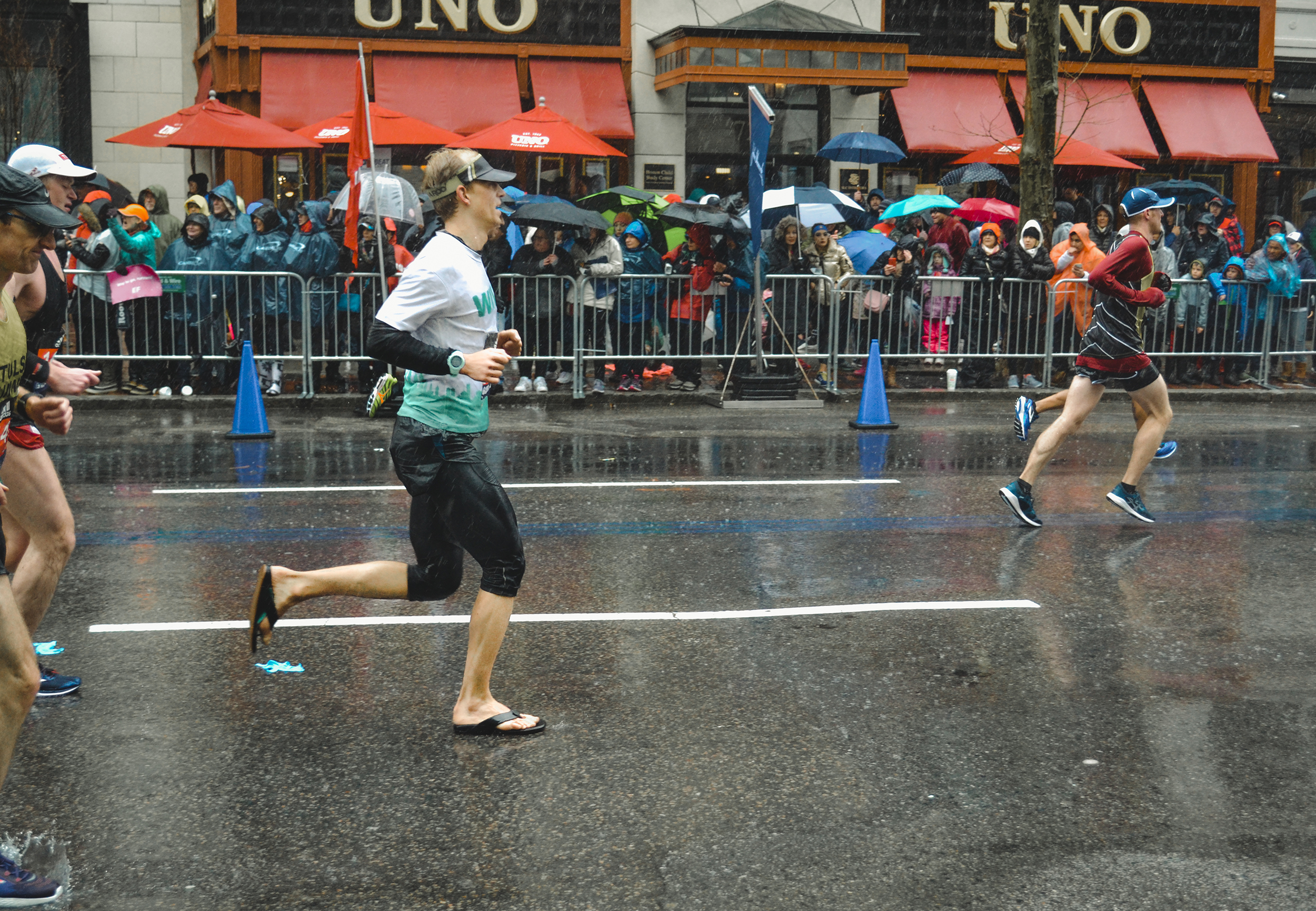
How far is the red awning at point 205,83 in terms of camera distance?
2209 centimetres

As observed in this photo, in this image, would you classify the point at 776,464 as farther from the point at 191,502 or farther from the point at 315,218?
the point at 315,218

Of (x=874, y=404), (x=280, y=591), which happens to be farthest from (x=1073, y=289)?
(x=280, y=591)

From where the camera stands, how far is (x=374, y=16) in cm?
2225

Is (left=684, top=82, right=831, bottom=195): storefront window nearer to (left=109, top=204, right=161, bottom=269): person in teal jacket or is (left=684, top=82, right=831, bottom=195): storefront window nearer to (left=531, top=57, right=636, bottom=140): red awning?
(left=531, top=57, right=636, bottom=140): red awning

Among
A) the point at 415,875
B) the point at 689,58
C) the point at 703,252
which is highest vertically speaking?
the point at 689,58

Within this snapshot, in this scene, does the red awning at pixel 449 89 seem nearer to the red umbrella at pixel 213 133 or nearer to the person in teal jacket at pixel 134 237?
the red umbrella at pixel 213 133

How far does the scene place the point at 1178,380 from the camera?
54.0 ft

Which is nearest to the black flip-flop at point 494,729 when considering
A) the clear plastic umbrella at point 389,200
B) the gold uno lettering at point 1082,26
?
the clear plastic umbrella at point 389,200

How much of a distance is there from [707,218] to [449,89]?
8.79 m

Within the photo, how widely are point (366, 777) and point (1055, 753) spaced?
7.17 feet

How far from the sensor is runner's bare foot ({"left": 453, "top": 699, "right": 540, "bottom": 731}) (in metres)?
4.79

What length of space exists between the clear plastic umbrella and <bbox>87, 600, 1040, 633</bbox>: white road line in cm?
837

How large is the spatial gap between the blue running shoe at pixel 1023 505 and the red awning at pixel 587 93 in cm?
1488

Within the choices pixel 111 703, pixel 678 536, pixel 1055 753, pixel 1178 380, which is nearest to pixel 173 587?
pixel 111 703
